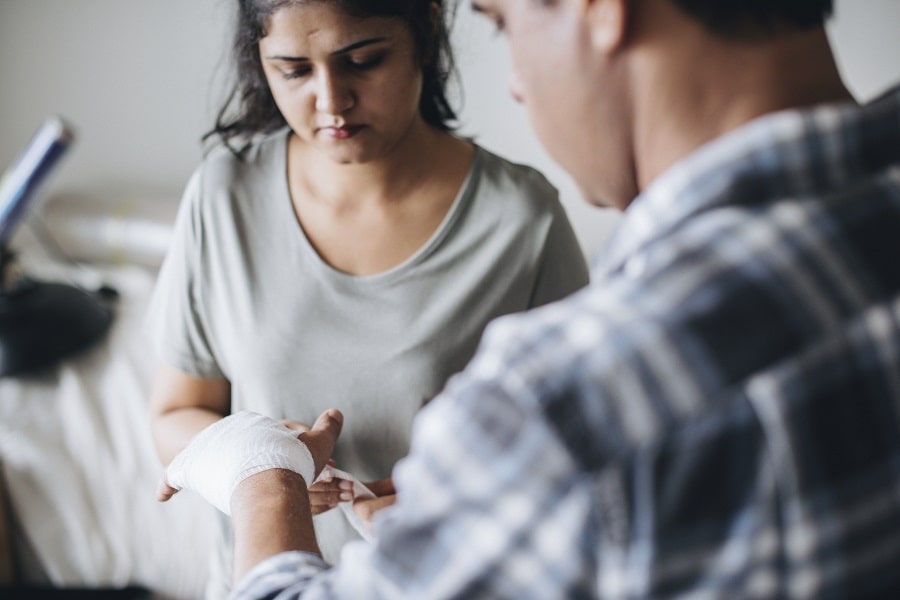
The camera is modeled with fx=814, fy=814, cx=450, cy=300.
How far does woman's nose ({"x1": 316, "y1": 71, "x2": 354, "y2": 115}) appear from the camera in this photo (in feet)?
2.84

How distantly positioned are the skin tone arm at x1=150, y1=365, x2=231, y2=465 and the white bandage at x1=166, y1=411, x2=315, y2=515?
0.57ft

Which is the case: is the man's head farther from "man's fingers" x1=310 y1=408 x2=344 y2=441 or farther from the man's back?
"man's fingers" x1=310 y1=408 x2=344 y2=441

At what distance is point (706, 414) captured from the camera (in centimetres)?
37

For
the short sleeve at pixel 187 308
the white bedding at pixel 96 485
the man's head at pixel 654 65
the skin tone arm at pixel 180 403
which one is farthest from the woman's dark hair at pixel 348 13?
the white bedding at pixel 96 485

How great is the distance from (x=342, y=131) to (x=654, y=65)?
0.50 metres

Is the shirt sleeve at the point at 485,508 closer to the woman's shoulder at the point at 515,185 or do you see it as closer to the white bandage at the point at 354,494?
the white bandage at the point at 354,494

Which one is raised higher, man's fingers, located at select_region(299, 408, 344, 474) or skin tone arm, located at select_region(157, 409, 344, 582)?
skin tone arm, located at select_region(157, 409, 344, 582)

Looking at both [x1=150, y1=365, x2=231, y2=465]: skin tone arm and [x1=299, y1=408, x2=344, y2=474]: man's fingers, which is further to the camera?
[x1=150, y1=365, x2=231, y2=465]: skin tone arm

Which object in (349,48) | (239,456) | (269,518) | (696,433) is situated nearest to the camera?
(696,433)

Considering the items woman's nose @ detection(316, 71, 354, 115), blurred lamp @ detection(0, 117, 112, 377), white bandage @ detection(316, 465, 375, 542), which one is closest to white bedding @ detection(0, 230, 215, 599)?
blurred lamp @ detection(0, 117, 112, 377)

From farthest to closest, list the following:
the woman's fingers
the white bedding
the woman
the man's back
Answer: the white bedding < the woman < the woman's fingers < the man's back

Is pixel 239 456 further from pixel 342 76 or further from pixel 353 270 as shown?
pixel 342 76

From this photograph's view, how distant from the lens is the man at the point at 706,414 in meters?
0.37

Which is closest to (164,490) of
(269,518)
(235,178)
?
(269,518)
